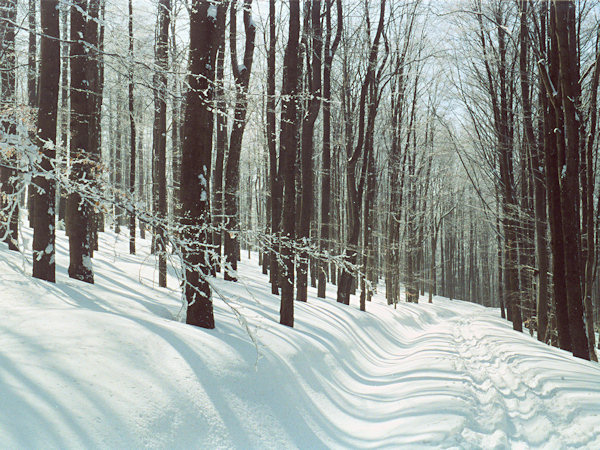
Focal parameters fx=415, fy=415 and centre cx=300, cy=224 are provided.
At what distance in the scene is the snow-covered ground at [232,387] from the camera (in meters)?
3.39

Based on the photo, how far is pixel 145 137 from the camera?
32219 millimetres

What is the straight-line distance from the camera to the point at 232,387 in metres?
4.83

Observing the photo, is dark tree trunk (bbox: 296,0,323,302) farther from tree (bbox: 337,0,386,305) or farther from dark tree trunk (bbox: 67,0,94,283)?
dark tree trunk (bbox: 67,0,94,283)

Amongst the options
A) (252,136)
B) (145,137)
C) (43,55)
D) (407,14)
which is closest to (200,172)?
(43,55)

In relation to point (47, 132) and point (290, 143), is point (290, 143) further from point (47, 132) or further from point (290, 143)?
point (47, 132)

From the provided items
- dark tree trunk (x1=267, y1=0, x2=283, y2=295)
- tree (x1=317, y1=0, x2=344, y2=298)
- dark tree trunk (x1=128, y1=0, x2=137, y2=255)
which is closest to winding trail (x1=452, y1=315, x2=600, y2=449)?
dark tree trunk (x1=128, y1=0, x2=137, y2=255)

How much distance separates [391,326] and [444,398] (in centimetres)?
A: 950

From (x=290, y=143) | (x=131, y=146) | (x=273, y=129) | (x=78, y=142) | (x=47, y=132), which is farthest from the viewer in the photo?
(x=131, y=146)

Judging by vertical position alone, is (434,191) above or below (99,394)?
above

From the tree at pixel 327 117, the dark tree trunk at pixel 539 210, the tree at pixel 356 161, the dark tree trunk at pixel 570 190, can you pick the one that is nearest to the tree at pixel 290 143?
the tree at pixel 327 117

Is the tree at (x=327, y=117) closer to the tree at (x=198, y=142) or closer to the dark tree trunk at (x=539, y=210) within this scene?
the dark tree trunk at (x=539, y=210)

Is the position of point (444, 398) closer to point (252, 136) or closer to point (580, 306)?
point (580, 306)

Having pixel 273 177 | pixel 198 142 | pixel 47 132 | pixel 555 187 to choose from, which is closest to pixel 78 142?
pixel 47 132

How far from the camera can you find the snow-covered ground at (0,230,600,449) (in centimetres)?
339
